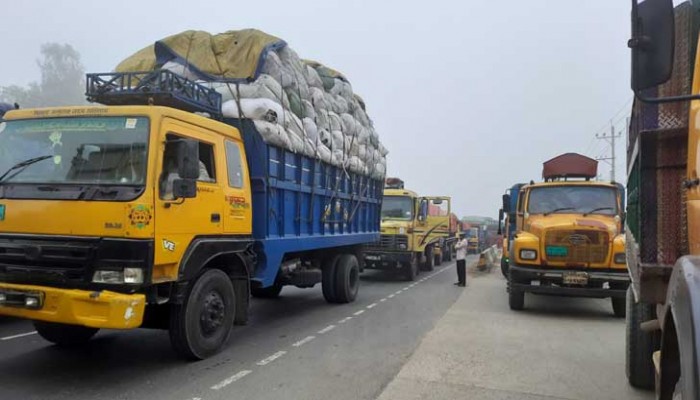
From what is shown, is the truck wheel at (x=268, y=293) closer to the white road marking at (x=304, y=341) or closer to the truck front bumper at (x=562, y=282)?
the white road marking at (x=304, y=341)

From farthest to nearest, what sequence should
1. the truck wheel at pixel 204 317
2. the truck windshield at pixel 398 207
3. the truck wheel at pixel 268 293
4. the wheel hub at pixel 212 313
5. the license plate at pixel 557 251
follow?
the truck windshield at pixel 398 207 < the truck wheel at pixel 268 293 < the license plate at pixel 557 251 < the wheel hub at pixel 212 313 < the truck wheel at pixel 204 317

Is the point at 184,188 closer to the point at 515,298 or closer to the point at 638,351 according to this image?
the point at 638,351

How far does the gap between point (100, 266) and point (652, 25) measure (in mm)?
4432

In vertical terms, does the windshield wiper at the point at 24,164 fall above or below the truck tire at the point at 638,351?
above

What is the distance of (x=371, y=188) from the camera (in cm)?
1189

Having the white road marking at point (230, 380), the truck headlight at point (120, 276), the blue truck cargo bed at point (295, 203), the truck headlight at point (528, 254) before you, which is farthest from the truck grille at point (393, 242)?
the truck headlight at point (120, 276)

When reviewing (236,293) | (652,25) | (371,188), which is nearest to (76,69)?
(371,188)

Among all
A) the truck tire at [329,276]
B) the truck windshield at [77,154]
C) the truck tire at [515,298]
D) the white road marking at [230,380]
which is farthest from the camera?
the truck tire at [329,276]

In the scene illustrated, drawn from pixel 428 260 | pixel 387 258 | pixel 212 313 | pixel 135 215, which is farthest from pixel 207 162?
pixel 428 260

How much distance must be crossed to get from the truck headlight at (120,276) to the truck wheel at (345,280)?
5.70 meters

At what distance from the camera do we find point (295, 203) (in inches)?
313

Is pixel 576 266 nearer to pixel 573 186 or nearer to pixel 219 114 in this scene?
pixel 573 186

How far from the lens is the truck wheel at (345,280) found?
1019 centimetres

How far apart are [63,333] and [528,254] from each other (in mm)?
7207
